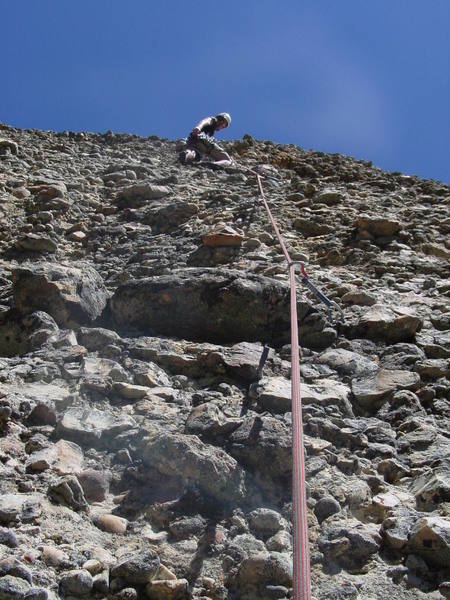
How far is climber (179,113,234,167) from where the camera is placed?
10.3 m

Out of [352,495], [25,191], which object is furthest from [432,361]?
[25,191]

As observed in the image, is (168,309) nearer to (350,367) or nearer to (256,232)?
(350,367)

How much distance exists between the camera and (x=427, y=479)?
108 inches

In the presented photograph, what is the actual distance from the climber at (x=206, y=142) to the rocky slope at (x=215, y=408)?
11.1 ft

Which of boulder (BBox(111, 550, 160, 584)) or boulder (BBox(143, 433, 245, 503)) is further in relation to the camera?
boulder (BBox(143, 433, 245, 503))

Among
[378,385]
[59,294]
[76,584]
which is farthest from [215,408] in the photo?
[59,294]

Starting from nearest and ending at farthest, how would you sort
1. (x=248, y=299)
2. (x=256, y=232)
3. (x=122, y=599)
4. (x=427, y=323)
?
(x=122, y=599), (x=248, y=299), (x=427, y=323), (x=256, y=232)

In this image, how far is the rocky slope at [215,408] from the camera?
216 cm

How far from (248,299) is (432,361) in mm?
1219

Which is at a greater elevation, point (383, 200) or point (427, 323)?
point (383, 200)

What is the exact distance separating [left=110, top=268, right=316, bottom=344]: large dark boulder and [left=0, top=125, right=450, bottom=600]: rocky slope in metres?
0.01

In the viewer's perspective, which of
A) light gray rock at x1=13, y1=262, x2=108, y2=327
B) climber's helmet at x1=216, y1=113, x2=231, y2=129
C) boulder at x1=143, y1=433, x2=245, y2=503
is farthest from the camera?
climber's helmet at x1=216, y1=113, x2=231, y2=129

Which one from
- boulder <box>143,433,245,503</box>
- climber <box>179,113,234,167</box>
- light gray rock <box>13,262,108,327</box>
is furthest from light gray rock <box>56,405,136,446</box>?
climber <box>179,113,234,167</box>

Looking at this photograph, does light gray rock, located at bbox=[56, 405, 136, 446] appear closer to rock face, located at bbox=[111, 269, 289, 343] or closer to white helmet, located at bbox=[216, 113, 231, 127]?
rock face, located at bbox=[111, 269, 289, 343]
